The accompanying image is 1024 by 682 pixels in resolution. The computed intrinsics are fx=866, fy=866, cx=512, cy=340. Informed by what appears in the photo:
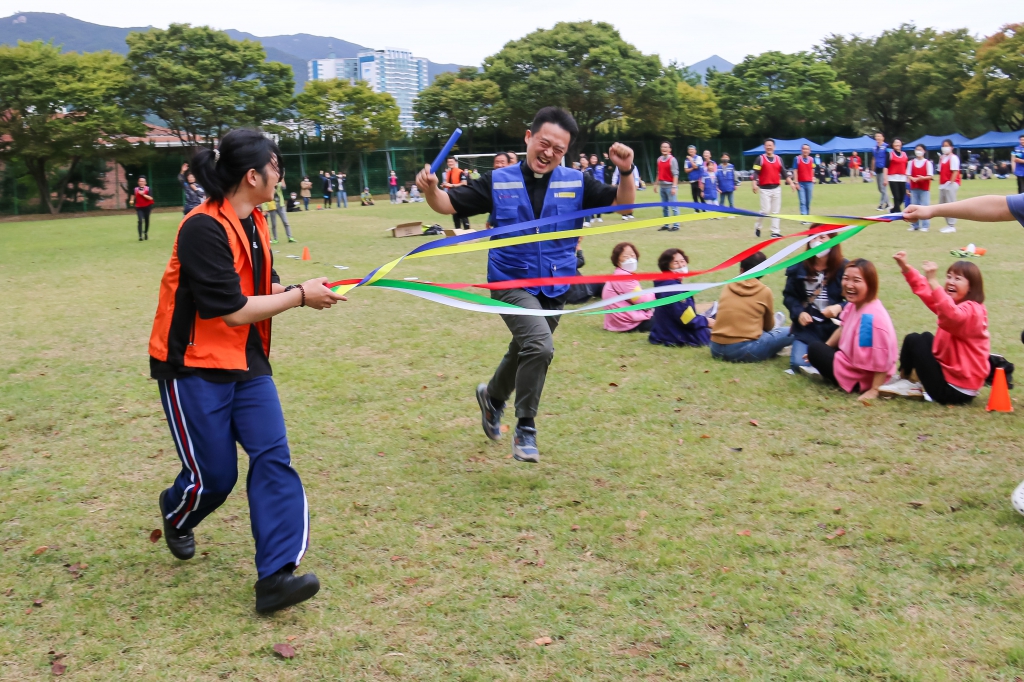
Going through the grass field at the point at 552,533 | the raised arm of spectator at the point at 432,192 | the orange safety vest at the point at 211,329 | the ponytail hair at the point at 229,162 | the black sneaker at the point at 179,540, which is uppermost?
the ponytail hair at the point at 229,162

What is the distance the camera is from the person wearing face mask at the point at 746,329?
762 centimetres

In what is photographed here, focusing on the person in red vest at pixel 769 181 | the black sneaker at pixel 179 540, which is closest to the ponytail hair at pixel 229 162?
the black sneaker at pixel 179 540

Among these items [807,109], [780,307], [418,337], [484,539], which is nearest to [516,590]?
[484,539]

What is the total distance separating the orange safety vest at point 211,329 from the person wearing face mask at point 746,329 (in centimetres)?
507

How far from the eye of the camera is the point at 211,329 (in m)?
3.50

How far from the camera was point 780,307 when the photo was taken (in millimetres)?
10047

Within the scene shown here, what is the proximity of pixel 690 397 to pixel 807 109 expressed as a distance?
5839 centimetres

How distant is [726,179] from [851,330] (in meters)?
15.4

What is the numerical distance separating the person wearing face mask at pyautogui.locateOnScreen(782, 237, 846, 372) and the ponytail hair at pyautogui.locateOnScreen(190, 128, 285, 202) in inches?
195

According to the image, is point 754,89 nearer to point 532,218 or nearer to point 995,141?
point 995,141

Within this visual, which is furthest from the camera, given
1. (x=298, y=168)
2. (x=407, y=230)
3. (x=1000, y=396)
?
(x=298, y=168)

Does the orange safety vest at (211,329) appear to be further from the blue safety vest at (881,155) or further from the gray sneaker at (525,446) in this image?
the blue safety vest at (881,155)

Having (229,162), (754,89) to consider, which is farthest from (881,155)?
(754,89)

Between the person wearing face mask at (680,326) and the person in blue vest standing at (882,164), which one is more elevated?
the person in blue vest standing at (882,164)
